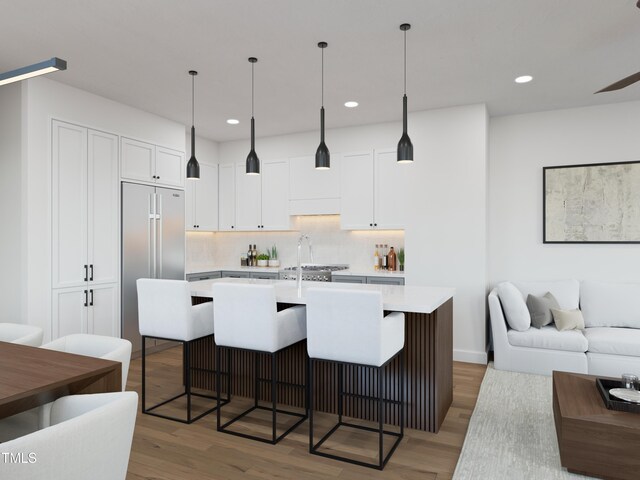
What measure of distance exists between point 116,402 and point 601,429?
2430mm

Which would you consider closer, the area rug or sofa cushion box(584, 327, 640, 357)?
the area rug

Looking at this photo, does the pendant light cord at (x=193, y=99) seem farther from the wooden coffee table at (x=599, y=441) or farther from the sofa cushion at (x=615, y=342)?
the sofa cushion at (x=615, y=342)

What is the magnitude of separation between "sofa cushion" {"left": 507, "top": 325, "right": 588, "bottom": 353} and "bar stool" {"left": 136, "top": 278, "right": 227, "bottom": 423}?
2.93 metres

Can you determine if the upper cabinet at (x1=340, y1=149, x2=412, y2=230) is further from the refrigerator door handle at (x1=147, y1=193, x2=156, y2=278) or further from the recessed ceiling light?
the refrigerator door handle at (x1=147, y1=193, x2=156, y2=278)

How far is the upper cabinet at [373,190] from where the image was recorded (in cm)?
525

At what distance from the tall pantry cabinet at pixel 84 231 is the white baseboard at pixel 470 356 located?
3648 millimetres

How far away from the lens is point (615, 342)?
3.94 meters

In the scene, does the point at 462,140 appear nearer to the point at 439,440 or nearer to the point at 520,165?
the point at 520,165

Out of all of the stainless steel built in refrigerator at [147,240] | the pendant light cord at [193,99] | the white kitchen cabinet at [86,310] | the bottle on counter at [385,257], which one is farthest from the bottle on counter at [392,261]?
the white kitchen cabinet at [86,310]

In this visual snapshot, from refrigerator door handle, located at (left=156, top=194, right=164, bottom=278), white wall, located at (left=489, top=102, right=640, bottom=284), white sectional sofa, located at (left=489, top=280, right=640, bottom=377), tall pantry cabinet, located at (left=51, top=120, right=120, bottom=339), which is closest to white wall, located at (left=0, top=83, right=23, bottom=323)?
tall pantry cabinet, located at (left=51, top=120, right=120, bottom=339)

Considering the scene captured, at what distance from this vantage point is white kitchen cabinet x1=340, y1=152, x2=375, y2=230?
5441 millimetres

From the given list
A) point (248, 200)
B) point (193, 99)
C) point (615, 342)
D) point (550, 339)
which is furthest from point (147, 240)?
point (615, 342)

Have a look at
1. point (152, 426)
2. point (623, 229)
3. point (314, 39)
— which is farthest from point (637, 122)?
point (152, 426)

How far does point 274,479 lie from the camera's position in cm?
245
